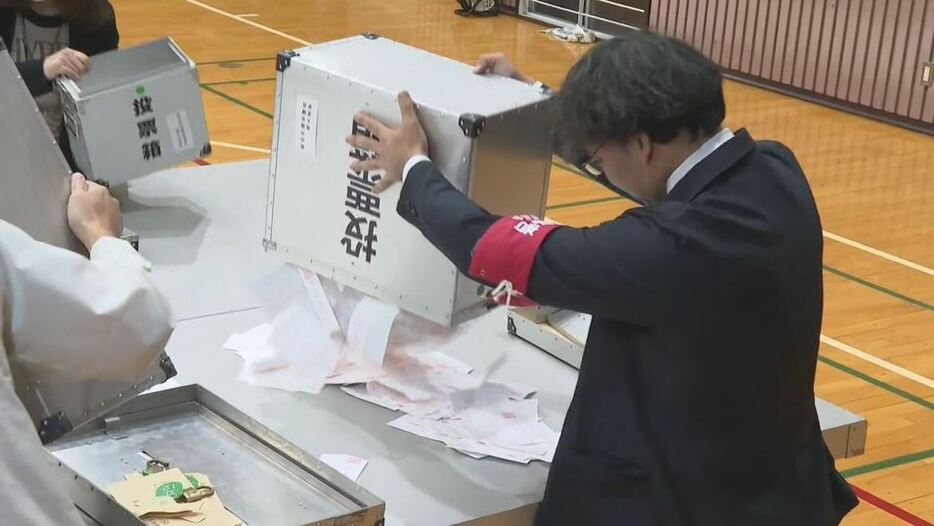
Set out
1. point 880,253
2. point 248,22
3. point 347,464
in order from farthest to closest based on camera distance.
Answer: point 248,22 → point 880,253 → point 347,464

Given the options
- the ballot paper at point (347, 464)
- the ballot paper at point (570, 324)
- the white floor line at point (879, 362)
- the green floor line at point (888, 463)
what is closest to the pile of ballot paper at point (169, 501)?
the ballot paper at point (347, 464)

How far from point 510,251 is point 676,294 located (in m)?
0.24

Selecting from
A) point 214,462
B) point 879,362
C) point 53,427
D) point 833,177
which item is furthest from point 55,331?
point 833,177

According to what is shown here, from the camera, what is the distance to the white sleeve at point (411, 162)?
2.02 m

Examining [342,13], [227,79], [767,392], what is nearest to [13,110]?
[767,392]

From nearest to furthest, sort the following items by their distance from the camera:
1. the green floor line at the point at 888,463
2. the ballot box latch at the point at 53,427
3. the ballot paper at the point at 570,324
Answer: the ballot box latch at the point at 53,427
the ballot paper at the point at 570,324
the green floor line at the point at 888,463

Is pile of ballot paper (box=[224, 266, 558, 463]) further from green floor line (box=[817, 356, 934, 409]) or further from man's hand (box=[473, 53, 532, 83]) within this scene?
green floor line (box=[817, 356, 934, 409])

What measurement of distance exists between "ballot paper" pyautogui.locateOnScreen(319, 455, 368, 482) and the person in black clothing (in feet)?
4.69

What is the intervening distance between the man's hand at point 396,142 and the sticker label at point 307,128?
143 mm

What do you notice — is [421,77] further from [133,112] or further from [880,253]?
[880,253]

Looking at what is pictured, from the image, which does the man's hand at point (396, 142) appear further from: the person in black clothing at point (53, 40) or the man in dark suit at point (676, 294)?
the person in black clothing at point (53, 40)

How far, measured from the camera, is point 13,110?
1701 millimetres

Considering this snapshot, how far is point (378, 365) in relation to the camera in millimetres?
2311

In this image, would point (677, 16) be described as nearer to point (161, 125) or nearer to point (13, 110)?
point (161, 125)
